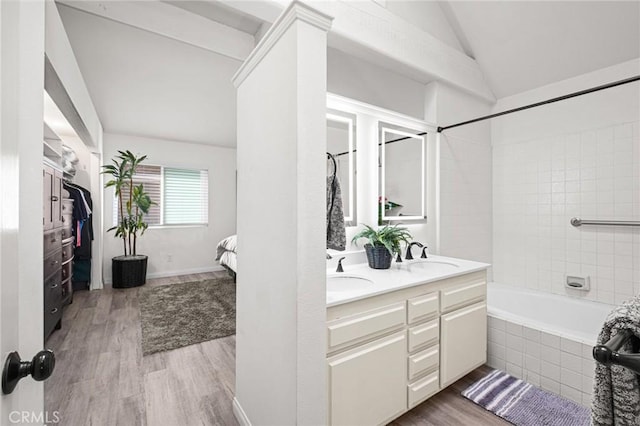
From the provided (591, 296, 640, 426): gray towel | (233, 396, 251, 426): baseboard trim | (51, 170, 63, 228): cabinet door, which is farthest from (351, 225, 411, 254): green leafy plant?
(51, 170, 63, 228): cabinet door

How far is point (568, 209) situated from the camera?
279cm

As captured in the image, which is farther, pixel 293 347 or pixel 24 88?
pixel 293 347

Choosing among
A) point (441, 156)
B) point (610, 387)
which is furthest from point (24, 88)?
point (441, 156)

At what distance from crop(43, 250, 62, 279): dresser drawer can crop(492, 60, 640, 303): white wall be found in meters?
4.35

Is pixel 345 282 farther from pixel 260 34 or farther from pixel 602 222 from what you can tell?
pixel 602 222

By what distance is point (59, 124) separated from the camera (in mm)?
3643

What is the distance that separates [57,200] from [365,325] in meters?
3.26

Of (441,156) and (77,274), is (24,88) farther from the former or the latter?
(77,274)

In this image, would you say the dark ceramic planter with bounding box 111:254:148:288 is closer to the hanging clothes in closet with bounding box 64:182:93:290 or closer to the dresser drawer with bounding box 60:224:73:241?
A: the hanging clothes in closet with bounding box 64:182:93:290

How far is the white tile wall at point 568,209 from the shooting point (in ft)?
8.16

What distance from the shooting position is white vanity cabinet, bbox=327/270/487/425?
1365 mm

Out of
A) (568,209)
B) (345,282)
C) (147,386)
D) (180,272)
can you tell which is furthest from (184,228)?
(568,209)

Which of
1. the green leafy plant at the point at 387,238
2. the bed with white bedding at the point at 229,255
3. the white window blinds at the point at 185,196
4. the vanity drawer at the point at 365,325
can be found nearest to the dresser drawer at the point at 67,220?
the white window blinds at the point at 185,196

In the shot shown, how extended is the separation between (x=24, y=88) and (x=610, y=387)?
1450 mm
